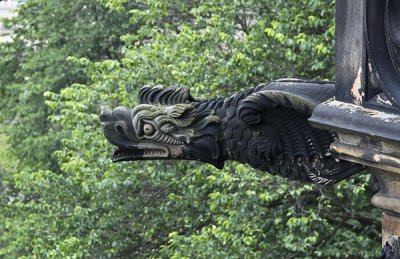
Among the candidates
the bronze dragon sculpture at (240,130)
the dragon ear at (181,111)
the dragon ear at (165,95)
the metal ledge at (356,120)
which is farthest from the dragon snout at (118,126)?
the metal ledge at (356,120)

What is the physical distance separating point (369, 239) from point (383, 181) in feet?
27.2

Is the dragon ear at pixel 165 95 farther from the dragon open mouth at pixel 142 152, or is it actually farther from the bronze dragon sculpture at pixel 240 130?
the dragon open mouth at pixel 142 152

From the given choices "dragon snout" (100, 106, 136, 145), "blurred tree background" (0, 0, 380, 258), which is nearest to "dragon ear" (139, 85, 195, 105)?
"dragon snout" (100, 106, 136, 145)

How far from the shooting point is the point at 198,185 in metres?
14.0

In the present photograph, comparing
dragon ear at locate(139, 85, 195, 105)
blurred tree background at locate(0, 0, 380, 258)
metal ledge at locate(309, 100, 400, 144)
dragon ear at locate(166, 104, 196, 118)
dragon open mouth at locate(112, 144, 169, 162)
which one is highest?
metal ledge at locate(309, 100, 400, 144)

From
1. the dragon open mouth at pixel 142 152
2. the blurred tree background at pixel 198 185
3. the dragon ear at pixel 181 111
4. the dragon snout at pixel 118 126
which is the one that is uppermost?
the dragon ear at pixel 181 111

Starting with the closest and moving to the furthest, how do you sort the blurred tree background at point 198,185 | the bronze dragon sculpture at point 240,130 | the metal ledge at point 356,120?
the metal ledge at point 356,120 → the bronze dragon sculpture at point 240,130 → the blurred tree background at point 198,185

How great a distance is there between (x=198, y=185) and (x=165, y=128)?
864cm

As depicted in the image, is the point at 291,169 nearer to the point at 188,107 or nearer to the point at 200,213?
the point at 188,107

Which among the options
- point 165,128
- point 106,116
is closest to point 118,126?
point 106,116

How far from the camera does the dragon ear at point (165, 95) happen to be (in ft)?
17.9

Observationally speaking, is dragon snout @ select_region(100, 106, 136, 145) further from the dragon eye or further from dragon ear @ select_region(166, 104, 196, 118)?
dragon ear @ select_region(166, 104, 196, 118)

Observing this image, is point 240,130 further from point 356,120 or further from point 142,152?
point 356,120

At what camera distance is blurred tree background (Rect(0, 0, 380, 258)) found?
42.3 feet
